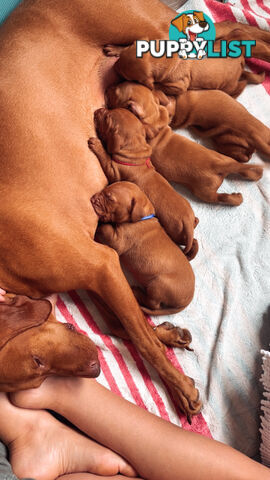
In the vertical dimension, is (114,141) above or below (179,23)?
below

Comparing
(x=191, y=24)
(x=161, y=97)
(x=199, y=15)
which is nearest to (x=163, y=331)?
(x=161, y=97)

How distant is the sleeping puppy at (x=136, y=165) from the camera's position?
1927 mm

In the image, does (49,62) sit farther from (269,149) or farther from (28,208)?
(269,149)

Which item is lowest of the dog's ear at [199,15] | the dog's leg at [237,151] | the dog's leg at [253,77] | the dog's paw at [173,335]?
the dog's paw at [173,335]

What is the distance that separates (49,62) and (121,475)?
4.94ft

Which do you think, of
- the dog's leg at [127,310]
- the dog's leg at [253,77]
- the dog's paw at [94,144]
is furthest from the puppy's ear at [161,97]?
the dog's leg at [127,310]

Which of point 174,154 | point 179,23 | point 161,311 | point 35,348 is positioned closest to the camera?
point 35,348

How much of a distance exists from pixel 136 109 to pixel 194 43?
1.69 ft

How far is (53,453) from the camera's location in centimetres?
161

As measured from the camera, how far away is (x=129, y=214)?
6.19 feet

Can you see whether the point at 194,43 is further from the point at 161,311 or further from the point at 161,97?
the point at 161,311

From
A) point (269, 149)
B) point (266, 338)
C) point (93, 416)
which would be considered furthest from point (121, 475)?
point (269, 149)

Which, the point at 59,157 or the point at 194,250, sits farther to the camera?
the point at 194,250

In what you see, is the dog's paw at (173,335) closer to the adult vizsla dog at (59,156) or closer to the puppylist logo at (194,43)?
the adult vizsla dog at (59,156)
